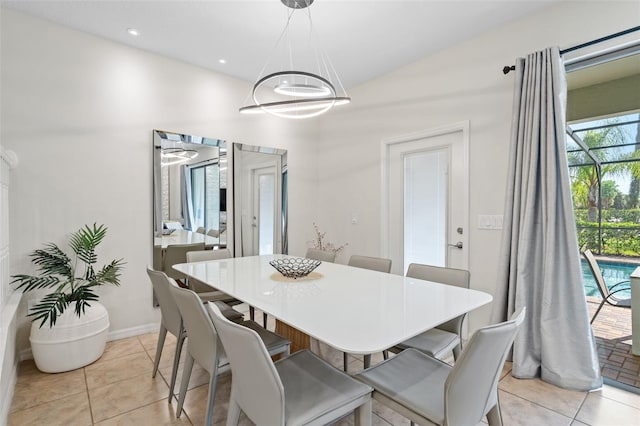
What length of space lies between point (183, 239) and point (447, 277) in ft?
8.44

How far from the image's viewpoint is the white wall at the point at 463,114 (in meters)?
2.32

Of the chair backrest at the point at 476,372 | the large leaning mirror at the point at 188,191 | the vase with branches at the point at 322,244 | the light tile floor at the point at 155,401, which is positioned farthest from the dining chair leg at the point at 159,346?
the vase with branches at the point at 322,244

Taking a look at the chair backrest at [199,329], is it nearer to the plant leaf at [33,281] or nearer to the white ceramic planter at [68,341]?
the white ceramic planter at [68,341]

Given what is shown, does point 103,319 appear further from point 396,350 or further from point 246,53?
point 246,53

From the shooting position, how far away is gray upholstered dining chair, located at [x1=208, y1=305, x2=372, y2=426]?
3.46 feet

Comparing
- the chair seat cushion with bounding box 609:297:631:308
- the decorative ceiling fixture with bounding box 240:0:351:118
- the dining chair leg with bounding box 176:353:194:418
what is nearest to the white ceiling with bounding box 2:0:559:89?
the decorative ceiling fixture with bounding box 240:0:351:118

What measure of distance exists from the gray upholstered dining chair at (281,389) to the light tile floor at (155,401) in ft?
2.07

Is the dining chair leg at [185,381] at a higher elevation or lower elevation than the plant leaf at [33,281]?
lower

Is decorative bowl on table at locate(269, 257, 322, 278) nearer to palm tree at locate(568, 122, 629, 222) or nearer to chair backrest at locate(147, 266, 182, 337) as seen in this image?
chair backrest at locate(147, 266, 182, 337)

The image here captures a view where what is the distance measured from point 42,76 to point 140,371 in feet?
8.10

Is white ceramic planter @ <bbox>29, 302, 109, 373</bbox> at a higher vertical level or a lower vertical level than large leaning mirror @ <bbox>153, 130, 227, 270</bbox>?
lower

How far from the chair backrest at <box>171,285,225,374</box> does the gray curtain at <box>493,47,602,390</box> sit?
208 cm

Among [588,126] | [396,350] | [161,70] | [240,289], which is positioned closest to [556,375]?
[396,350]

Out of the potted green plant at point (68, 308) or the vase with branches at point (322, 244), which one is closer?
the potted green plant at point (68, 308)
